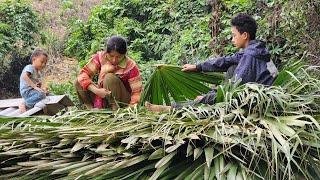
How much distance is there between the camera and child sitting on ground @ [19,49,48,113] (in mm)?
5270

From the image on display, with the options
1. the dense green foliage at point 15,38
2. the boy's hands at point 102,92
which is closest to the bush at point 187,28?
the dense green foliage at point 15,38

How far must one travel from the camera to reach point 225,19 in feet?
23.9

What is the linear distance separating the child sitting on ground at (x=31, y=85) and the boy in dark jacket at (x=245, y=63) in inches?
80.2

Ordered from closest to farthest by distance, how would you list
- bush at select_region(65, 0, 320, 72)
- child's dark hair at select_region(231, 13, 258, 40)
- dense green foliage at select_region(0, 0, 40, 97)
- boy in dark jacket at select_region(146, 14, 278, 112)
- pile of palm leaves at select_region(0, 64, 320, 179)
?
pile of palm leaves at select_region(0, 64, 320, 179), boy in dark jacket at select_region(146, 14, 278, 112), child's dark hair at select_region(231, 13, 258, 40), bush at select_region(65, 0, 320, 72), dense green foliage at select_region(0, 0, 40, 97)

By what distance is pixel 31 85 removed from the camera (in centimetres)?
525

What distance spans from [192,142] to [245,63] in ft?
3.29

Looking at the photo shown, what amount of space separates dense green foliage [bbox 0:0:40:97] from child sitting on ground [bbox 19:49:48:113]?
474 cm

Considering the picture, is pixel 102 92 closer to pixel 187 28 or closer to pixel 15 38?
pixel 187 28

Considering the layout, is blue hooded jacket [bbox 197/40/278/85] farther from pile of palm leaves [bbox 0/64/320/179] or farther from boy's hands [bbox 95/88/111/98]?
boy's hands [bbox 95/88/111/98]

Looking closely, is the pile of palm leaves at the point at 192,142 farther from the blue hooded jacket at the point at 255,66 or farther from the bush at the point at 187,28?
the bush at the point at 187,28

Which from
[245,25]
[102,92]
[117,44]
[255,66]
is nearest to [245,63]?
[255,66]

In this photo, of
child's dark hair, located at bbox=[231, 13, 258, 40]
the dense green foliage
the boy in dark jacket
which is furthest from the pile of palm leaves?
the dense green foliage

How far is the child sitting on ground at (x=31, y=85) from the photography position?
527cm

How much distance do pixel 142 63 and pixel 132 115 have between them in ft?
20.9
